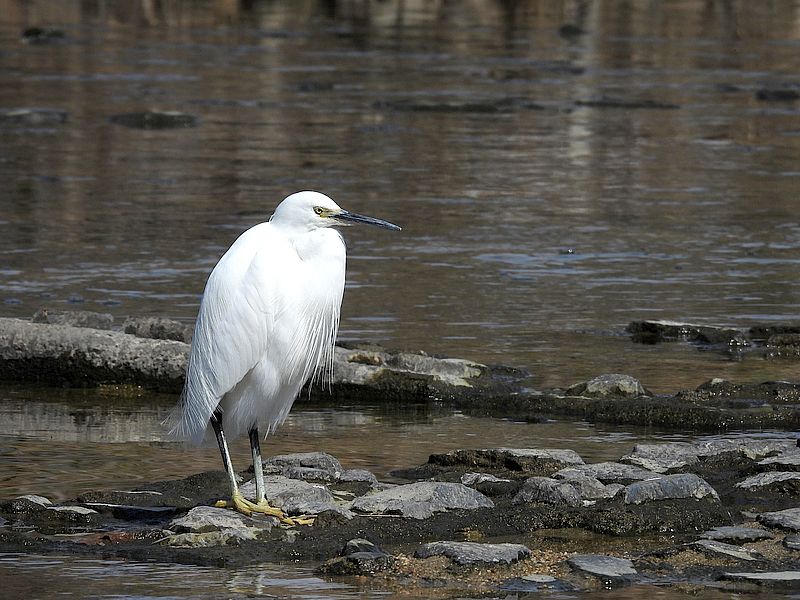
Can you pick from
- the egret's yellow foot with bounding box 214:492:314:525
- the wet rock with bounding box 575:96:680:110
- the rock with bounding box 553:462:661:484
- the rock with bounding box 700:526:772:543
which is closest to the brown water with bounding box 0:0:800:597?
the wet rock with bounding box 575:96:680:110

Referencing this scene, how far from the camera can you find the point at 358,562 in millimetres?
6070

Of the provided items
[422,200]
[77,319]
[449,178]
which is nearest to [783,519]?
[77,319]

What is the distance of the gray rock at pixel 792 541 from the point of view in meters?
6.32

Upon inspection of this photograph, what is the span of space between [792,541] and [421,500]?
145 cm

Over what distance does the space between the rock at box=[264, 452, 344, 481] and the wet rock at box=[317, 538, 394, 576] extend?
Result: 48.4 inches

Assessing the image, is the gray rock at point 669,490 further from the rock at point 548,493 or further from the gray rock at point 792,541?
the gray rock at point 792,541

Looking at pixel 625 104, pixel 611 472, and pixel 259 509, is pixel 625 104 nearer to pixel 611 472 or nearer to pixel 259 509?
pixel 611 472

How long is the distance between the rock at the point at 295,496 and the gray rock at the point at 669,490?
1153 mm

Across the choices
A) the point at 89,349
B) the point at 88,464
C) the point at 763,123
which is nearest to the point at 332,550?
the point at 88,464

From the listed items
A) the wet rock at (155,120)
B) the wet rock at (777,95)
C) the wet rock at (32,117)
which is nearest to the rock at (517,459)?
the wet rock at (155,120)

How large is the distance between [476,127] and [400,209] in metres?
6.93

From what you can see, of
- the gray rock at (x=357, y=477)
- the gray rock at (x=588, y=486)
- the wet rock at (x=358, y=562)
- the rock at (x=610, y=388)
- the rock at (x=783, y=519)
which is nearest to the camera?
the wet rock at (x=358, y=562)

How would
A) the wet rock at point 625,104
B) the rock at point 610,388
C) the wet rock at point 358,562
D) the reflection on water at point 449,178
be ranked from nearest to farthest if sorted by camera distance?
the wet rock at point 358,562, the rock at point 610,388, the reflection on water at point 449,178, the wet rock at point 625,104

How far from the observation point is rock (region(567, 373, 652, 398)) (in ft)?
29.3
